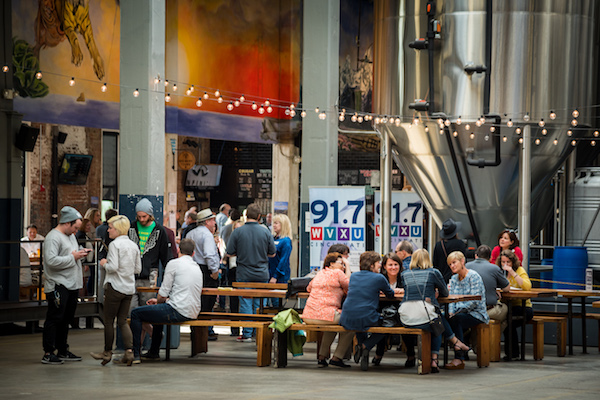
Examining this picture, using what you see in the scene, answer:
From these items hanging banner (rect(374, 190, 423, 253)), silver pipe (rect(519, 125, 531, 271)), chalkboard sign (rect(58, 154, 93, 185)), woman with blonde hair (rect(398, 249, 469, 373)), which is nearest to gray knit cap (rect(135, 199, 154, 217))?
woman with blonde hair (rect(398, 249, 469, 373))

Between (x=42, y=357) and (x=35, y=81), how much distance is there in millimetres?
10245

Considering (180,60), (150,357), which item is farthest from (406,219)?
(180,60)

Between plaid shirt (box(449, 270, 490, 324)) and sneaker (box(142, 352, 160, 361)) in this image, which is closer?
plaid shirt (box(449, 270, 490, 324))

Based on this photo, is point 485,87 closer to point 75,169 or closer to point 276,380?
point 276,380

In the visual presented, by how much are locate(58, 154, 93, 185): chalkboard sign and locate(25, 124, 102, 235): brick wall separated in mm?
133

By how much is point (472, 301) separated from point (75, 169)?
16.3 meters

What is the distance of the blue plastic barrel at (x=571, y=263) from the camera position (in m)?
15.5

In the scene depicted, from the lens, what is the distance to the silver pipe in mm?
14578

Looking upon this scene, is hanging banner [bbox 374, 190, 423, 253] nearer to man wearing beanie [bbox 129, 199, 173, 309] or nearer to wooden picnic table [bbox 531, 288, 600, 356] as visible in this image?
wooden picnic table [bbox 531, 288, 600, 356]

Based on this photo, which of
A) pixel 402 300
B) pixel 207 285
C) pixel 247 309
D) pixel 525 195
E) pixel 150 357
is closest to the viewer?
pixel 402 300

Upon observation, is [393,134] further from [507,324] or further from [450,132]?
[507,324]

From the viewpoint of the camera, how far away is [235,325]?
10648 mm

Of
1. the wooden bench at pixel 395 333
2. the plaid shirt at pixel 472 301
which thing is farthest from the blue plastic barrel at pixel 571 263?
the wooden bench at pixel 395 333

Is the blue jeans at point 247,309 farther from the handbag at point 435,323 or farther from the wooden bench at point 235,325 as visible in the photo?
the handbag at point 435,323
